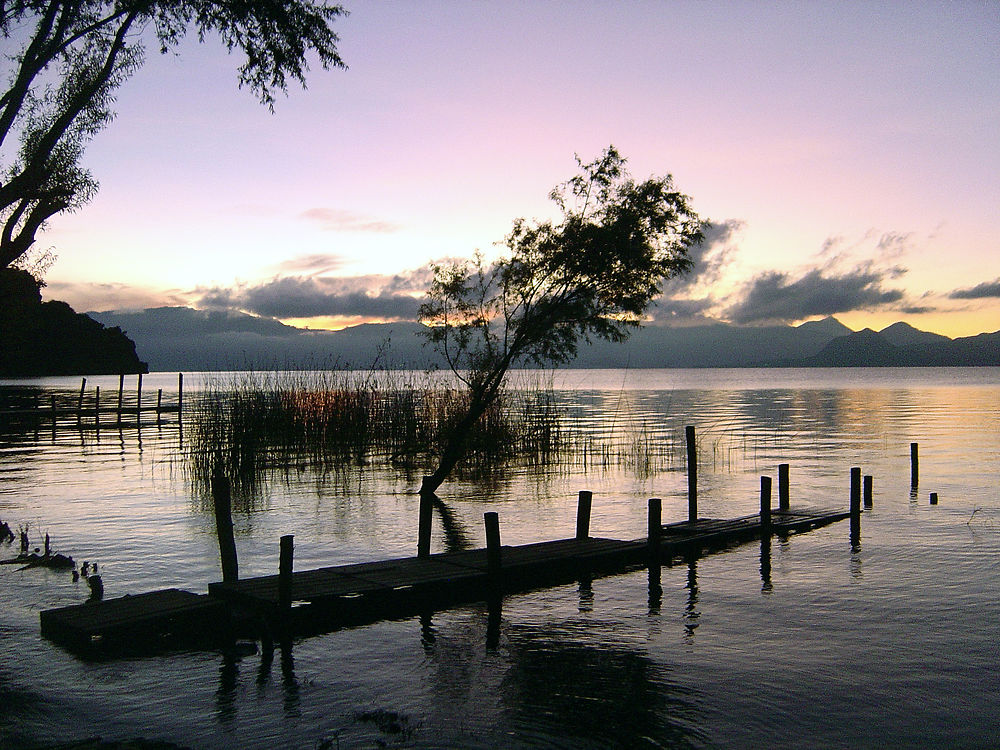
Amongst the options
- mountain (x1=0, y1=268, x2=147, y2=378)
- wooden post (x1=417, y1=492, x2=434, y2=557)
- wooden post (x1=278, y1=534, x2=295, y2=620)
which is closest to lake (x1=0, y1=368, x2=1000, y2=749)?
wooden post (x1=278, y1=534, x2=295, y2=620)

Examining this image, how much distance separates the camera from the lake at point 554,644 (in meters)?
9.93

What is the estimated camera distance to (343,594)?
14.0 meters

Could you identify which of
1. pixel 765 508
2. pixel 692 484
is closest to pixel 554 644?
pixel 765 508

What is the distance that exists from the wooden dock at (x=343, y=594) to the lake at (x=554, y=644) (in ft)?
1.48

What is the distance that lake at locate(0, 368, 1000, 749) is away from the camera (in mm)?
9930

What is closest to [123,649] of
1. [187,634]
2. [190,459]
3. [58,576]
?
[187,634]

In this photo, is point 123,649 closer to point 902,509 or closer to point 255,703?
point 255,703

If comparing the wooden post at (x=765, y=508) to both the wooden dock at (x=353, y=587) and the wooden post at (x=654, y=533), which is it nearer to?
the wooden dock at (x=353, y=587)

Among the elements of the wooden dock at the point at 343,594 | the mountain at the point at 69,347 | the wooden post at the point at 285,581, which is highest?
the mountain at the point at 69,347

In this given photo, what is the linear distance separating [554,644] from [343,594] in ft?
12.2

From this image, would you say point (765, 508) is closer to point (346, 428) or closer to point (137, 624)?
point (137, 624)

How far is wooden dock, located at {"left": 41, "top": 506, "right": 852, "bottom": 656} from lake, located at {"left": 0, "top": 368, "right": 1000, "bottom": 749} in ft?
1.48

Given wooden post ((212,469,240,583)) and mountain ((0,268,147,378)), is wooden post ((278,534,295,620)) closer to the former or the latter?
wooden post ((212,469,240,583))

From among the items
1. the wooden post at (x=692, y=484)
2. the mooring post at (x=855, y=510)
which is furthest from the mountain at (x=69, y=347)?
the mooring post at (x=855, y=510)
